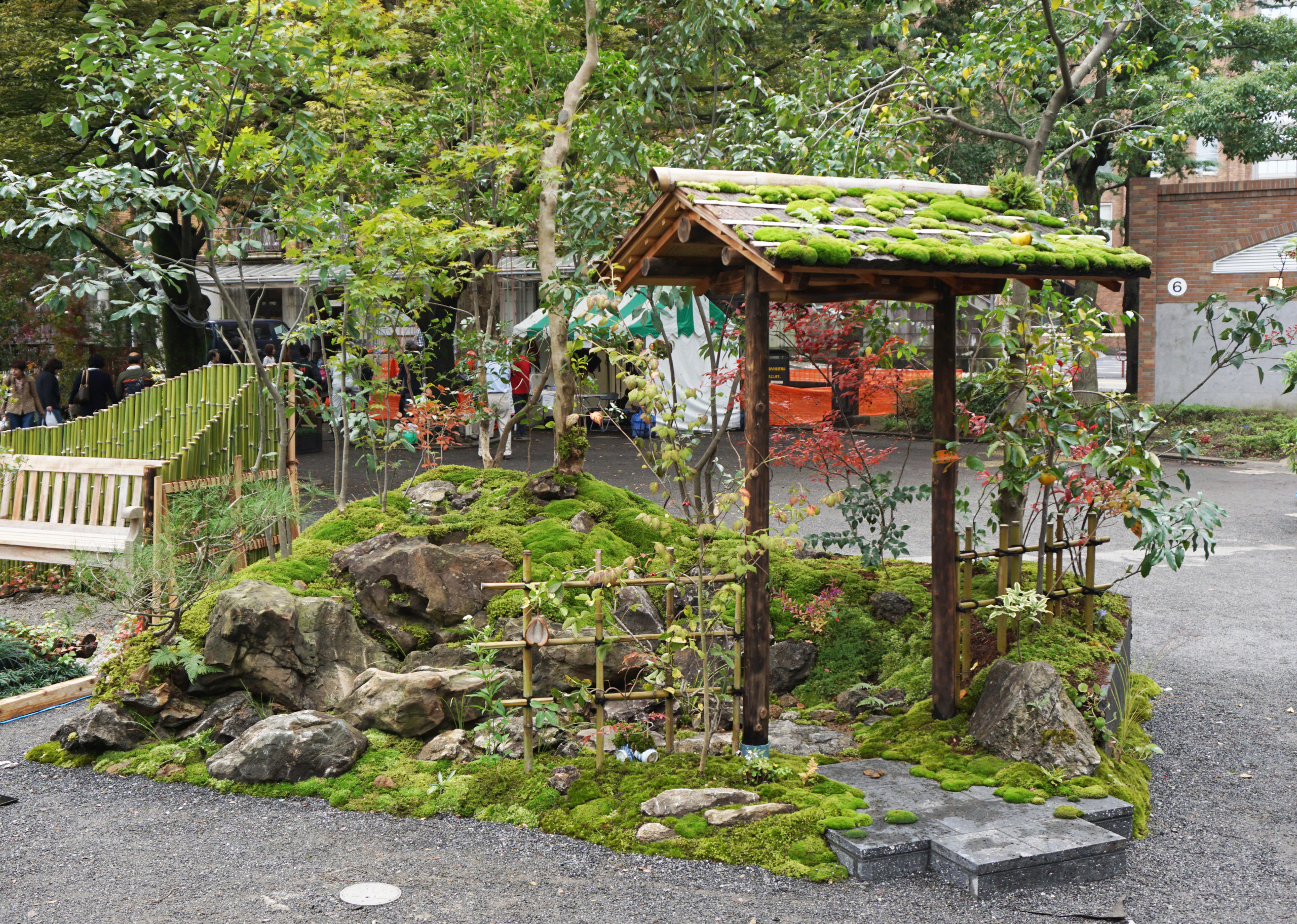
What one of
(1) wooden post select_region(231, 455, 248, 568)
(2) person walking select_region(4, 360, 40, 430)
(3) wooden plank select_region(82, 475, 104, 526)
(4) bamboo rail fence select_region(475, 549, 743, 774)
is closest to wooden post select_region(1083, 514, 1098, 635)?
(4) bamboo rail fence select_region(475, 549, 743, 774)

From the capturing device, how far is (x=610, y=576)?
16.8 ft

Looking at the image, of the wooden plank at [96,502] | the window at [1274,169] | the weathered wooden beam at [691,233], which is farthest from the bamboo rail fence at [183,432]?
the window at [1274,169]

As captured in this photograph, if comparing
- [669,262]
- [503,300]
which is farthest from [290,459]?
[503,300]

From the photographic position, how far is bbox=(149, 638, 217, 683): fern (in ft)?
19.3

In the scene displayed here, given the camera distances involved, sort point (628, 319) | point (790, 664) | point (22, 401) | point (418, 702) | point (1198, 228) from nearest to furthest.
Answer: point (418, 702) < point (790, 664) < point (628, 319) < point (22, 401) < point (1198, 228)

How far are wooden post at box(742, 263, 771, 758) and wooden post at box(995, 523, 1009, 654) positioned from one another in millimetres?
1536

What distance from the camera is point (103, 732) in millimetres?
5805

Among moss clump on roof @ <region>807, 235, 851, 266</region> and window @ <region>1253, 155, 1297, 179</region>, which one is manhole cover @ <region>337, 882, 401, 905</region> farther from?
window @ <region>1253, 155, 1297, 179</region>

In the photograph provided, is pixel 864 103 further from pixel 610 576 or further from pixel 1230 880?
pixel 1230 880

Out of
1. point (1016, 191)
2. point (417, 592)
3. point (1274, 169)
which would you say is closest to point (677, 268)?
point (1016, 191)

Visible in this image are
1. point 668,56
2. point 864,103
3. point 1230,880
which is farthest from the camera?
point 668,56

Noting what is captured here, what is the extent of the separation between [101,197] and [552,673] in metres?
4.13

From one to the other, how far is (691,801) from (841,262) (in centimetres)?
242

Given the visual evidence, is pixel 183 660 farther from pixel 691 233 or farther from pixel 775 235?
pixel 775 235
